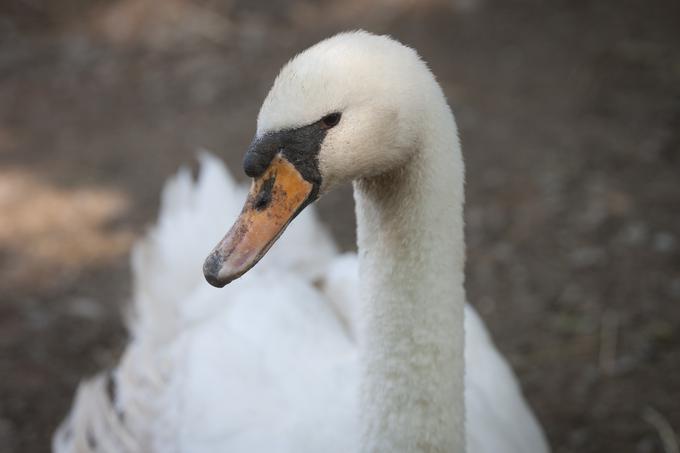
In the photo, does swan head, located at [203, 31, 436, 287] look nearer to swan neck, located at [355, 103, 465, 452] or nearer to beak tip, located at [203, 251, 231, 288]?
beak tip, located at [203, 251, 231, 288]

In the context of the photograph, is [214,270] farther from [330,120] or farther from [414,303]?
[414,303]

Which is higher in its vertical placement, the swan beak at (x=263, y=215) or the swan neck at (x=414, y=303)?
the swan beak at (x=263, y=215)

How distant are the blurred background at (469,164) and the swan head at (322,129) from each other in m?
1.84

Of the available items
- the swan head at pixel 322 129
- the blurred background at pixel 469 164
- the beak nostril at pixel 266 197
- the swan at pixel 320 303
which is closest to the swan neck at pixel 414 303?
the swan at pixel 320 303

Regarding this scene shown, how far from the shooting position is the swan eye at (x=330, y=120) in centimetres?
163

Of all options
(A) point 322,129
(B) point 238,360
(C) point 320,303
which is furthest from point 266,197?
(C) point 320,303

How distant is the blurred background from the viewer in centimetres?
350

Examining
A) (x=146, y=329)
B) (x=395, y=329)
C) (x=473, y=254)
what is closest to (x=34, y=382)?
(x=146, y=329)

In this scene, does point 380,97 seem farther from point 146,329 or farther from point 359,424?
point 146,329

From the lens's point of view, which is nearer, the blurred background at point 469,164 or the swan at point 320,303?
the swan at point 320,303

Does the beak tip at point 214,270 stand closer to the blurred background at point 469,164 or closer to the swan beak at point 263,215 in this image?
the swan beak at point 263,215

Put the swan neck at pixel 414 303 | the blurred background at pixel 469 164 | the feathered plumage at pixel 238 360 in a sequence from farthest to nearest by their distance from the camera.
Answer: the blurred background at pixel 469 164
the feathered plumage at pixel 238 360
the swan neck at pixel 414 303

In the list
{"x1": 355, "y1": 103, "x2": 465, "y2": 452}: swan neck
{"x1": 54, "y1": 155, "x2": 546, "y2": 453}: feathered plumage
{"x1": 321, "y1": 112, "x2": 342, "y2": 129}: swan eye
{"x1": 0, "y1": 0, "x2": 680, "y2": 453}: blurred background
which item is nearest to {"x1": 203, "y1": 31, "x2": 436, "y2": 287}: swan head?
{"x1": 321, "y1": 112, "x2": 342, "y2": 129}: swan eye

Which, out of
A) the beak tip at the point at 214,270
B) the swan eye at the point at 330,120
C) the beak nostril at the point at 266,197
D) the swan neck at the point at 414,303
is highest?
the swan eye at the point at 330,120
